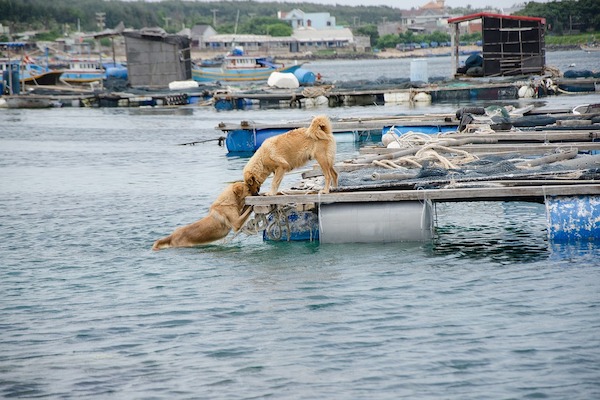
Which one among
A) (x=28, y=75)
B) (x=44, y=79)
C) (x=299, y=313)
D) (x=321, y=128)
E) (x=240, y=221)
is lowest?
(x=299, y=313)

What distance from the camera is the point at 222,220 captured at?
13.3 meters

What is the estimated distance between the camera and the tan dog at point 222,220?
13.3m

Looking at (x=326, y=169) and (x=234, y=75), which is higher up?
(x=234, y=75)

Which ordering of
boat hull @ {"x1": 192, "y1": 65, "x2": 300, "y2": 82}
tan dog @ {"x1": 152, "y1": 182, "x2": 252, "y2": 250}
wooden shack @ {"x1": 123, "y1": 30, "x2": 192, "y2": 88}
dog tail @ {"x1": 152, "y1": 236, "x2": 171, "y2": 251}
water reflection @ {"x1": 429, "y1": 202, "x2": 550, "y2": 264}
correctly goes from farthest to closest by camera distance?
boat hull @ {"x1": 192, "y1": 65, "x2": 300, "y2": 82}, wooden shack @ {"x1": 123, "y1": 30, "x2": 192, "y2": 88}, dog tail @ {"x1": 152, "y1": 236, "x2": 171, "y2": 251}, tan dog @ {"x1": 152, "y1": 182, "x2": 252, "y2": 250}, water reflection @ {"x1": 429, "y1": 202, "x2": 550, "y2": 264}

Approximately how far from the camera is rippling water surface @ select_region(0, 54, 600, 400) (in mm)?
8250

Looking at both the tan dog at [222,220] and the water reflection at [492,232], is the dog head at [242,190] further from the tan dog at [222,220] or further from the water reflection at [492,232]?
the water reflection at [492,232]

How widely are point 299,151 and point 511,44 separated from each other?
4022 cm

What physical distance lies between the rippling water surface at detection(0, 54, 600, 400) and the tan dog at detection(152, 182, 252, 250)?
290mm

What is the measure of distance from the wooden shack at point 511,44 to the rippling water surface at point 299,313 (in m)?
34.9

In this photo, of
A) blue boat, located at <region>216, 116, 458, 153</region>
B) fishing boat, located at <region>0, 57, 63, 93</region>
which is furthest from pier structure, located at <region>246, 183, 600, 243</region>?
fishing boat, located at <region>0, 57, 63, 93</region>

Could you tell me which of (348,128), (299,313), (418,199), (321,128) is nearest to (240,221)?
(321,128)

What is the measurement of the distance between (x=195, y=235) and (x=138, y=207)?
5.50m

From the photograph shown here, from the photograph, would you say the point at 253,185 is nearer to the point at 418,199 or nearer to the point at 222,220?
the point at 222,220

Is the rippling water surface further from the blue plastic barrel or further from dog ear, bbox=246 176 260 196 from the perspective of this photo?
the blue plastic barrel
